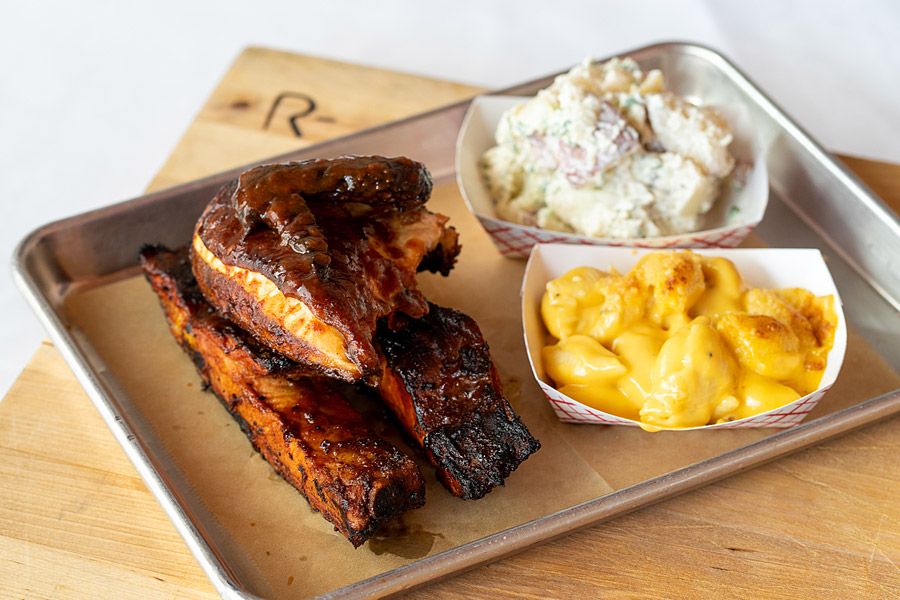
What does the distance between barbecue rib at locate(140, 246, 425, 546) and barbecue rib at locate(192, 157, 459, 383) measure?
0.30ft

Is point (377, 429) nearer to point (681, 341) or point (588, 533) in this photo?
point (588, 533)

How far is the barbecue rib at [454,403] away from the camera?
1.95 metres

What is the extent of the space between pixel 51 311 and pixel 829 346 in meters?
2.12

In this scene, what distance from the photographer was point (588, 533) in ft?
6.73

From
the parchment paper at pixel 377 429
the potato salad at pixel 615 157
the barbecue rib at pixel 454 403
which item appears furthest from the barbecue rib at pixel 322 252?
the potato salad at pixel 615 157

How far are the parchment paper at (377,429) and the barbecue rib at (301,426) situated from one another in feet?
0.27

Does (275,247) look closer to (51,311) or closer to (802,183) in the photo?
(51,311)

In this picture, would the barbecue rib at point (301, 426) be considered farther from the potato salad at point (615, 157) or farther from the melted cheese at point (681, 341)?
the potato salad at point (615, 157)

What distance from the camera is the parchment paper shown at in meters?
1.96

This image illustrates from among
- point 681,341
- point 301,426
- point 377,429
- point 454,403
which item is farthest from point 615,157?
point 301,426

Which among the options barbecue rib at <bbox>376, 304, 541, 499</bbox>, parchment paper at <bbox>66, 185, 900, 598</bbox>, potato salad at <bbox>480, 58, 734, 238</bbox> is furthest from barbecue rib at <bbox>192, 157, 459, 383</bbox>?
potato salad at <bbox>480, 58, 734, 238</bbox>

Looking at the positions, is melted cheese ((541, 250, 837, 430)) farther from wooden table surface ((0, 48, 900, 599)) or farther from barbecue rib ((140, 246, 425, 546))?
barbecue rib ((140, 246, 425, 546))

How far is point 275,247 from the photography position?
6.24 feet

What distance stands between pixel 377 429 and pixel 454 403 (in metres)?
0.31
